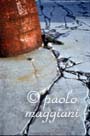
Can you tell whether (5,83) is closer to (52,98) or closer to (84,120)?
(52,98)

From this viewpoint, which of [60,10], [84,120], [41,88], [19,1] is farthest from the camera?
[60,10]

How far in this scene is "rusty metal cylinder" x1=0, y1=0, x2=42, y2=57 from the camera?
2.91 metres

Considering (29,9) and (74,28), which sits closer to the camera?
(29,9)

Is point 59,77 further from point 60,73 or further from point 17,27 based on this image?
point 17,27

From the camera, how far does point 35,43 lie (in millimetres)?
3162

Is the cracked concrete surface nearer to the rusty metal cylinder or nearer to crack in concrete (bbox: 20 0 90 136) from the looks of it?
crack in concrete (bbox: 20 0 90 136)

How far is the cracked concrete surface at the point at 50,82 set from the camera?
191 cm

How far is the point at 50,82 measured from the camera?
2.47 metres

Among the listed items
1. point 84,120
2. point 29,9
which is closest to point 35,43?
point 29,9

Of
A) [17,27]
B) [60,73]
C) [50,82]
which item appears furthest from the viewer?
[17,27]

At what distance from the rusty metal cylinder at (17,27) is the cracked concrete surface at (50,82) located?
0.12 metres

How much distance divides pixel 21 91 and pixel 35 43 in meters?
0.95

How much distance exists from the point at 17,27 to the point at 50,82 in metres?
0.83

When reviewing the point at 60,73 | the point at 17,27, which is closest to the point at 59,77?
the point at 60,73
